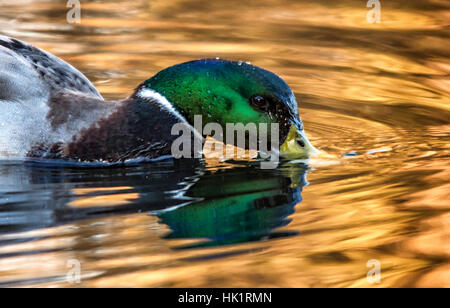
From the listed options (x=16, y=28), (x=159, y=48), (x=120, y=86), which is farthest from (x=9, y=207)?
(x=16, y=28)

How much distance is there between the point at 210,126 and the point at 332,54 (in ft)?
11.8

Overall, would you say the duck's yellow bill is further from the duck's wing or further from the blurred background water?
the duck's wing

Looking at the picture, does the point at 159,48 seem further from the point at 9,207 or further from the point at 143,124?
the point at 9,207

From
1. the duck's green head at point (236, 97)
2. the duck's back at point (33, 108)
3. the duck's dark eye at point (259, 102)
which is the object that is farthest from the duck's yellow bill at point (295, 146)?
the duck's back at point (33, 108)

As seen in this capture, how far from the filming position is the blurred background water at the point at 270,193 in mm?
4082

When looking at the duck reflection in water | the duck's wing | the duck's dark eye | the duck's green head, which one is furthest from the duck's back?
the duck's dark eye

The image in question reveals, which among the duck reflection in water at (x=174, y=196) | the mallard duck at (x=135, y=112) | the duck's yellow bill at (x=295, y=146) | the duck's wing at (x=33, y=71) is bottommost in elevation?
the duck reflection in water at (x=174, y=196)

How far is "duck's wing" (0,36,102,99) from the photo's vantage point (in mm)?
5863

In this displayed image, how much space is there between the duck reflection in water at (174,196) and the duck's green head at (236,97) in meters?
0.27

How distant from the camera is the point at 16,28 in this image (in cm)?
977

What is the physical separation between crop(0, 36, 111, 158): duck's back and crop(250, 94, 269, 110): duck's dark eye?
37.7 inches

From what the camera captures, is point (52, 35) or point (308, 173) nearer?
point (308, 173)

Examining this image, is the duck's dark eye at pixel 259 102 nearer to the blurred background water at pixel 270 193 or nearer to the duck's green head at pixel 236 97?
the duck's green head at pixel 236 97
